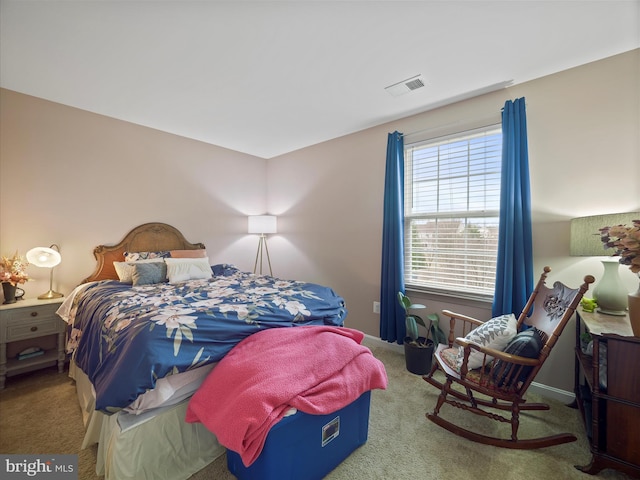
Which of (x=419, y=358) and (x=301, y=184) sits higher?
(x=301, y=184)

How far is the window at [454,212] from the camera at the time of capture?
8.39 feet

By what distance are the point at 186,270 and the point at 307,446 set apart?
220 centimetres

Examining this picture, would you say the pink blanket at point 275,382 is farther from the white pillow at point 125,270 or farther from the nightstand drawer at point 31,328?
the nightstand drawer at point 31,328

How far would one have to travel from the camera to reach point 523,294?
2238 mm

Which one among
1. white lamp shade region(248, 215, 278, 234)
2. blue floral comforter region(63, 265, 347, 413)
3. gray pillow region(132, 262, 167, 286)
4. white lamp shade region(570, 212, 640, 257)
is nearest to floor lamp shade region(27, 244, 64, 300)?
blue floral comforter region(63, 265, 347, 413)

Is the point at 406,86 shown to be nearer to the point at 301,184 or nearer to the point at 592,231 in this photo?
the point at 592,231

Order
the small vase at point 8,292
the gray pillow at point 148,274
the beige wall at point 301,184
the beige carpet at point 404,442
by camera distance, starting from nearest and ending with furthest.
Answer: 1. the beige carpet at point 404,442
2. the beige wall at point 301,184
3. the small vase at point 8,292
4. the gray pillow at point 148,274

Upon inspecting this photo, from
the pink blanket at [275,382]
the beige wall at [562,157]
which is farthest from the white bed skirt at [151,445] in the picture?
the beige wall at [562,157]

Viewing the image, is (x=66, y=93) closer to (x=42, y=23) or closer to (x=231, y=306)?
(x=42, y=23)

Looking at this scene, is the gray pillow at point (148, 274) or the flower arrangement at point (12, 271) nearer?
the flower arrangement at point (12, 271)

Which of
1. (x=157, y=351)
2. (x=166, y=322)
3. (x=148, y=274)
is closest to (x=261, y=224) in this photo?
(x=148, y=274)

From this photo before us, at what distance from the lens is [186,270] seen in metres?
2.95

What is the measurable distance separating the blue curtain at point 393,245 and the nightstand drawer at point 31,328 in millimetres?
3176

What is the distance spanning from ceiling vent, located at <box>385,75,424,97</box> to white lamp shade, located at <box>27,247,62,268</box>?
135 inches
